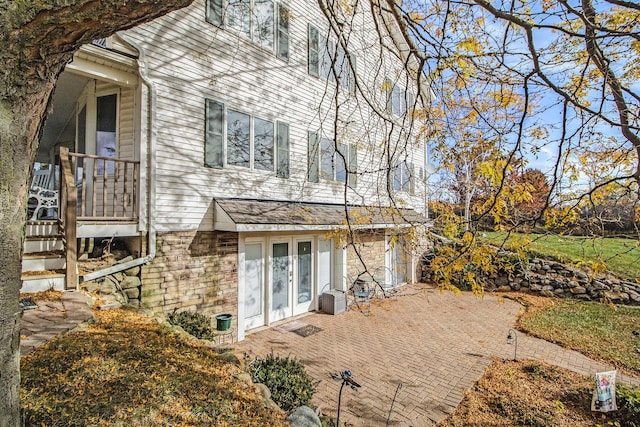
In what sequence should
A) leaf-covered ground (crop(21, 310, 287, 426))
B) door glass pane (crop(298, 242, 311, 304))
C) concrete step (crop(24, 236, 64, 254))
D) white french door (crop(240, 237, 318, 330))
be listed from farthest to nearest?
1. door glass pane (crop(298, 242, 311, 304))
2. white french door (crop(240, 237, 318, 330))
3. concrete step (crop(24, 236, 64, 254))
4. leaf-covered ground (crop(21, 310, 287, 426))

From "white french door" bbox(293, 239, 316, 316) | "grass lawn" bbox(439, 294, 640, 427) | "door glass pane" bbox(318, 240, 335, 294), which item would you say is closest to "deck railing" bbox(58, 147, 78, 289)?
"white french door" bbox(293, 239, 316, 316)

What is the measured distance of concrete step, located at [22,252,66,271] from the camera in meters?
5.27

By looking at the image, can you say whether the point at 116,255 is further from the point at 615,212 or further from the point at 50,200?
the point at 615,212

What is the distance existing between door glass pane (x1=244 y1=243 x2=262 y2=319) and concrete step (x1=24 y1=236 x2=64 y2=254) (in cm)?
379

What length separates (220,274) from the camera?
7.61m

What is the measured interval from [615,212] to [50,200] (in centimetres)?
1048

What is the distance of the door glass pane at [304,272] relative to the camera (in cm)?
987

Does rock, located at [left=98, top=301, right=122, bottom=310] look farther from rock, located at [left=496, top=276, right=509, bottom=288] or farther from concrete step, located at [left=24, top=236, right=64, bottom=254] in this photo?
rock, located at [left=496, top=276, right=509, bottom=288]

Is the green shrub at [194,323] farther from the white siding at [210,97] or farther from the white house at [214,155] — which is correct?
the white siding at [210,97]

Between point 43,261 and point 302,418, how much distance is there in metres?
4.95

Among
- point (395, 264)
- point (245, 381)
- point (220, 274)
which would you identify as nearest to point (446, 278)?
point (245, 381)

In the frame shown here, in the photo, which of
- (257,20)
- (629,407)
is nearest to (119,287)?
(257,20)

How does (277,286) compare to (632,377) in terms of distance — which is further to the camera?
(277,286)

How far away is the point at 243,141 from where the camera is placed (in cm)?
807
